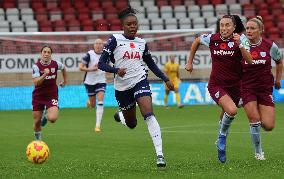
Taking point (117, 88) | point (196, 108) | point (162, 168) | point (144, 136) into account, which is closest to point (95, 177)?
point (162, 168)

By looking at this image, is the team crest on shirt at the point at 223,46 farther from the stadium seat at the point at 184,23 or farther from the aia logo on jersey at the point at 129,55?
the stadium seat at the point at 184,23

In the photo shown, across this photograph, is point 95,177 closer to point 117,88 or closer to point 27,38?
point 117,88

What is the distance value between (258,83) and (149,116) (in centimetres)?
213

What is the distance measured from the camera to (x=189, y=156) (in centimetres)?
1453

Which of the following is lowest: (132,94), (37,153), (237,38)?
(37,153)

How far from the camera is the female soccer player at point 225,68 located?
517 inches

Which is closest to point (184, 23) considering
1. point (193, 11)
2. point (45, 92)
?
point (193, 11)

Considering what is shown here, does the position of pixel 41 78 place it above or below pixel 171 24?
below

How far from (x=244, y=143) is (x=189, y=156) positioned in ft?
10.4

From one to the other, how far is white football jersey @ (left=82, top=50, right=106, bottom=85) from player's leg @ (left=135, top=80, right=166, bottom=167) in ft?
34.2

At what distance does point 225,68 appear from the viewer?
1334 cm

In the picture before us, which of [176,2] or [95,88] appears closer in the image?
[95,88]

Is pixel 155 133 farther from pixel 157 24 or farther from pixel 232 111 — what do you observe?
pixel 157 24

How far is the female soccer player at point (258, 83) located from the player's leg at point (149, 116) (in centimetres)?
177
